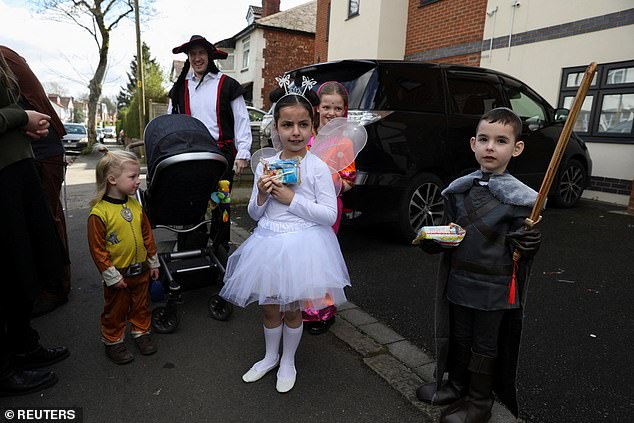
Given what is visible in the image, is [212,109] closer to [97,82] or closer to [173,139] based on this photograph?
[173,139]

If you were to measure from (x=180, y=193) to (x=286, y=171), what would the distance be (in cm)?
121

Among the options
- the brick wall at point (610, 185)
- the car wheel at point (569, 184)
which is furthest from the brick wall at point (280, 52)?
the car wheel at point (569, 184)

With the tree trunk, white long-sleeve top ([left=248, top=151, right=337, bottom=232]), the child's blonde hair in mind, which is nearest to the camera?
white long-sleeve top ([left=248, top=151, right=337, bottom=232])

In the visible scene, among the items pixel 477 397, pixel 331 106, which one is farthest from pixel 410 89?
pixel 477 397

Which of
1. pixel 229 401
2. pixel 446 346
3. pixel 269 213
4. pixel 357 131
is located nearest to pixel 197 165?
pixel 269 213

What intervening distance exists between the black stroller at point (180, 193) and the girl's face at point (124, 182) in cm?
28

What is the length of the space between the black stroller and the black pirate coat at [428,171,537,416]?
5.87 ft

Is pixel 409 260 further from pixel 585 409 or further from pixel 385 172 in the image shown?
pixel 585 409

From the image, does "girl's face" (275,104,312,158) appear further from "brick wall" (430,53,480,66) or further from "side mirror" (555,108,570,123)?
"brick wall" (430,53,480,66)

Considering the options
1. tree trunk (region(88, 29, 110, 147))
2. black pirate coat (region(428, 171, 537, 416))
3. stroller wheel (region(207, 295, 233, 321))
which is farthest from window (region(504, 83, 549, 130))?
tree trunk (region(88, 29, 110, 147))

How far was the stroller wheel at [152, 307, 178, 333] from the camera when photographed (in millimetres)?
3086

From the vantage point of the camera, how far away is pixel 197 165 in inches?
120

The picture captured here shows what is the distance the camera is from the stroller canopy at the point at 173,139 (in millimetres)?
3043

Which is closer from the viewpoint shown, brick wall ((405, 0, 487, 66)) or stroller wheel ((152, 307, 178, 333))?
stroller wheel ((152, 307, 178, 333))
